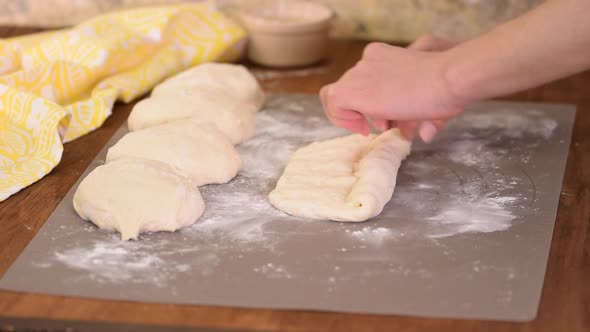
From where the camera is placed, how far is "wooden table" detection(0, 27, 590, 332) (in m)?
1.13

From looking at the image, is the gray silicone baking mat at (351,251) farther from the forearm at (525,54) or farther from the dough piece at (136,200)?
the forearm at (525,54)

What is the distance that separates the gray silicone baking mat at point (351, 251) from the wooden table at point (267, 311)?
0.06 feet

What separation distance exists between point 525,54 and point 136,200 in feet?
2.24

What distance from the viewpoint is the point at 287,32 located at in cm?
212

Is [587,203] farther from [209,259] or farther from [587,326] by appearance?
[209,259]

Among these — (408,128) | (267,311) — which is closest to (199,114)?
(408,128)

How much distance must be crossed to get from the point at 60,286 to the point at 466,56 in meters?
0.76

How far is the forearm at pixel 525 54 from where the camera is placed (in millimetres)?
1274

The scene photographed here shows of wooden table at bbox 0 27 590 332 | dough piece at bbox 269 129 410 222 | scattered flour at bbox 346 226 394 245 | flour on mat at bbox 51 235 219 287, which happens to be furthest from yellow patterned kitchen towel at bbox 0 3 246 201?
scattered flour at bbox 346 226 394 245

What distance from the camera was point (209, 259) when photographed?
1286mm

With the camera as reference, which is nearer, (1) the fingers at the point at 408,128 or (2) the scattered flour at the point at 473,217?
(2) the scattered flour at the point at 473,217

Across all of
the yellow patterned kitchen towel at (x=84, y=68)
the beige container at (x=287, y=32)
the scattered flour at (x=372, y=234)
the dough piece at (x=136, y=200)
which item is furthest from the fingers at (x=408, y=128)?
the yellow patterned kitchen towel at (x=84, y=68)

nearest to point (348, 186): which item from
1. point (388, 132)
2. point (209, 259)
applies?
point (388, 132)

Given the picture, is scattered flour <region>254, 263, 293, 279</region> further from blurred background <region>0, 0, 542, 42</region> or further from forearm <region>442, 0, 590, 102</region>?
blurred background <region>0, 0, 542, 42</region>
